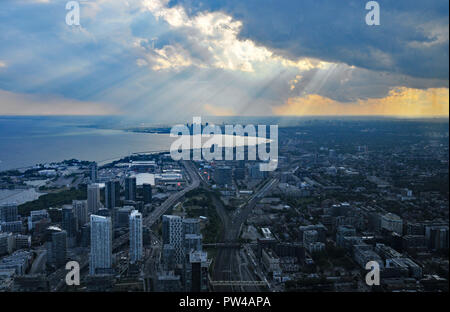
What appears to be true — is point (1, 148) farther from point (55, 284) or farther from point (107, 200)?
point (55, 284)

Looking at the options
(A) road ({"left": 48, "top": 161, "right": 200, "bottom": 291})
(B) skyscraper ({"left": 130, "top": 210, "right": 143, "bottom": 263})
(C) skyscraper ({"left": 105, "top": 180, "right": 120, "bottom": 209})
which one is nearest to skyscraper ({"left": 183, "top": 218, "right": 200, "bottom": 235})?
(B) skyscraper ({"left": 130, "top": 210, "right": 143, "bottom": 263})

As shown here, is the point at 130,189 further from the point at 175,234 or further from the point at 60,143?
the point at 60,143

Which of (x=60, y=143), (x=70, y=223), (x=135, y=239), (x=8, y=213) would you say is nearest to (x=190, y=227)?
(x=135, y=239)

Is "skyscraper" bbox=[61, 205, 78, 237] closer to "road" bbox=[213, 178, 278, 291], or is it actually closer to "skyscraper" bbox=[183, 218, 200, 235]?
"skyscraper" bbox=[183, 218, 200, 235]

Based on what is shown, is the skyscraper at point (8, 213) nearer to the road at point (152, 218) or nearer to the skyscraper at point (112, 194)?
the skyscraper at point (112, 194)

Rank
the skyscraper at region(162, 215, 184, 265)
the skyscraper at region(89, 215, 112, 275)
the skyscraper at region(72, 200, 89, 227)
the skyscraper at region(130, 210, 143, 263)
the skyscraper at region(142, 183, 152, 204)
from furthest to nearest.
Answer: the skyscraper at region(142, 183, 152, 204) → the skyscraper at region(72, 200, 89, 227) → the skyscraper at region(162, 215, 184, 265) → the skyscraper at region(130, 210, 143, 263) → the skyscraper at region(89, 215, 112, 275)

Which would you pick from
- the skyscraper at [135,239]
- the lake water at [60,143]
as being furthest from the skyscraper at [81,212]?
the lake water at [60,143]
